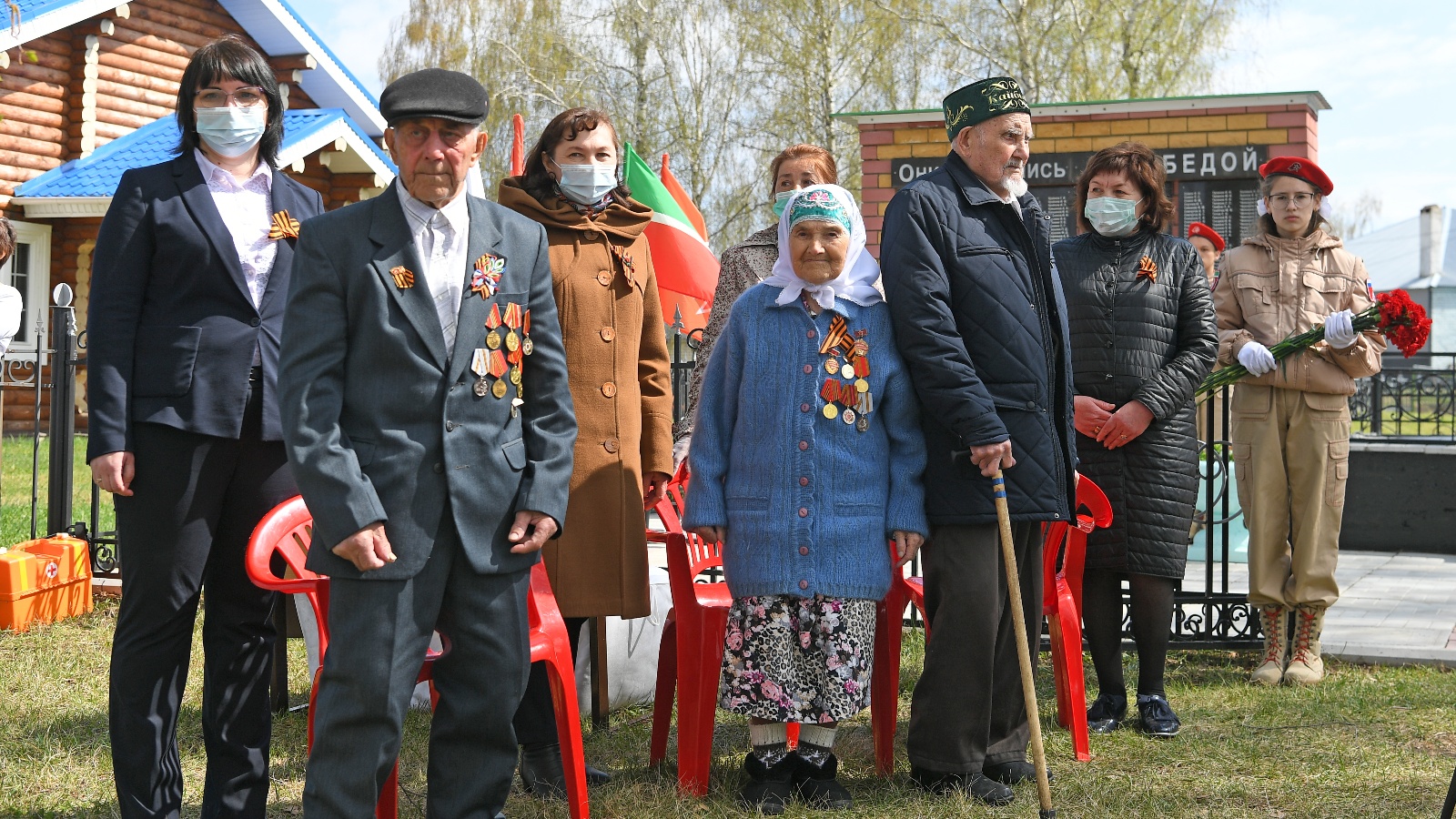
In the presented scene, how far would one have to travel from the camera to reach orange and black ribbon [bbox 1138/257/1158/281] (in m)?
4.90

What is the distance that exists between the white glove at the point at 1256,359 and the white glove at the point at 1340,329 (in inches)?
9.3

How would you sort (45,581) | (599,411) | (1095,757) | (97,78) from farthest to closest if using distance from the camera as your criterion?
(97,78), (45,581), (1095,757), (599,411)

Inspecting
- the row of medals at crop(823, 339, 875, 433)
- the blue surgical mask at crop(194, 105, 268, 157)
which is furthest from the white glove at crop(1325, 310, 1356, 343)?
the blue surgical mask at crop(194, 105, 268, 157)

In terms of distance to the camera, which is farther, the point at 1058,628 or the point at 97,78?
the point at 97,78

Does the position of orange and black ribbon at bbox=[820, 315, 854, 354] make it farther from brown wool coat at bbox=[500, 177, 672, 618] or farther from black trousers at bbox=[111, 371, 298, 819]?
black trousers at bbox=[111, 371, 298, 819]

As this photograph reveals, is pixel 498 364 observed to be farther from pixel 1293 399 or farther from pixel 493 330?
pixel 1293 399

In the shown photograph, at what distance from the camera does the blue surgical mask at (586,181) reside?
404cm

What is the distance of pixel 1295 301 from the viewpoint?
560 cm

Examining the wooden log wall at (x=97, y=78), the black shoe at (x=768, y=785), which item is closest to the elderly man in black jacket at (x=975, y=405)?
the black shoe at (x=768, y=785)

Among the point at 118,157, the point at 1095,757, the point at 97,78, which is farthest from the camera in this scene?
the point at 97,78

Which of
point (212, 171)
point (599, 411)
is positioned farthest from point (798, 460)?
point (212, 171)

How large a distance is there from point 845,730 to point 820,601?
1.19 metres

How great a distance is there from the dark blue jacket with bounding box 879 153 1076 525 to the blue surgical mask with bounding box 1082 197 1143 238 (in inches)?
35.6

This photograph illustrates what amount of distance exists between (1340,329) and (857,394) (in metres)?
2.56
